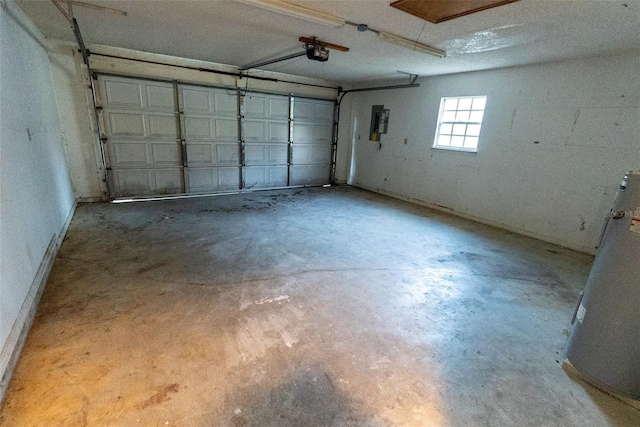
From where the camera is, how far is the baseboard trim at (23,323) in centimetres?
165

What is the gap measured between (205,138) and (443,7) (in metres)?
4.85

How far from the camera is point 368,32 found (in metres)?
3.30

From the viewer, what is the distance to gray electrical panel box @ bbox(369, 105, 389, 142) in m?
6.82

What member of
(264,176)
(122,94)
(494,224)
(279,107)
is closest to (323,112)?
(279,107)

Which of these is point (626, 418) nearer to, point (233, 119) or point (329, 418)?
point (329, 418)

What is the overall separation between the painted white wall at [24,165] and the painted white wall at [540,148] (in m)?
5.86

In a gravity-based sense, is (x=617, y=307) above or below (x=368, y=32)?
below

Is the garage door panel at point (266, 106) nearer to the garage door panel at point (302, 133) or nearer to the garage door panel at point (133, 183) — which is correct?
the garage door panel at point (302, 133)

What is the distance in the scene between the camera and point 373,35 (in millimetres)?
→ 3400

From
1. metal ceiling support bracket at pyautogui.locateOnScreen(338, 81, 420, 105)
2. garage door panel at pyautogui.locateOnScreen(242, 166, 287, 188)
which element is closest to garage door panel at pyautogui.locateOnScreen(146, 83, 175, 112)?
garage door panel at pyautogui.locateOnScreen(242, 166, 287, 188)

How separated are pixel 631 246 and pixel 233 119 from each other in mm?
6173

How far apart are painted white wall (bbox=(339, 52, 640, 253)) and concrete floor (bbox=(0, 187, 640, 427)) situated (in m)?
0.77

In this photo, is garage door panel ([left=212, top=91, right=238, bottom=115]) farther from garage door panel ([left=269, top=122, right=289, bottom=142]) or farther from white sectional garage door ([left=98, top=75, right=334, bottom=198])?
garage door panel ([left=269, top=122, right=289, bottom=142])

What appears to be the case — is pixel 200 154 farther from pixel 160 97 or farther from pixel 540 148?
pixel 540 148
